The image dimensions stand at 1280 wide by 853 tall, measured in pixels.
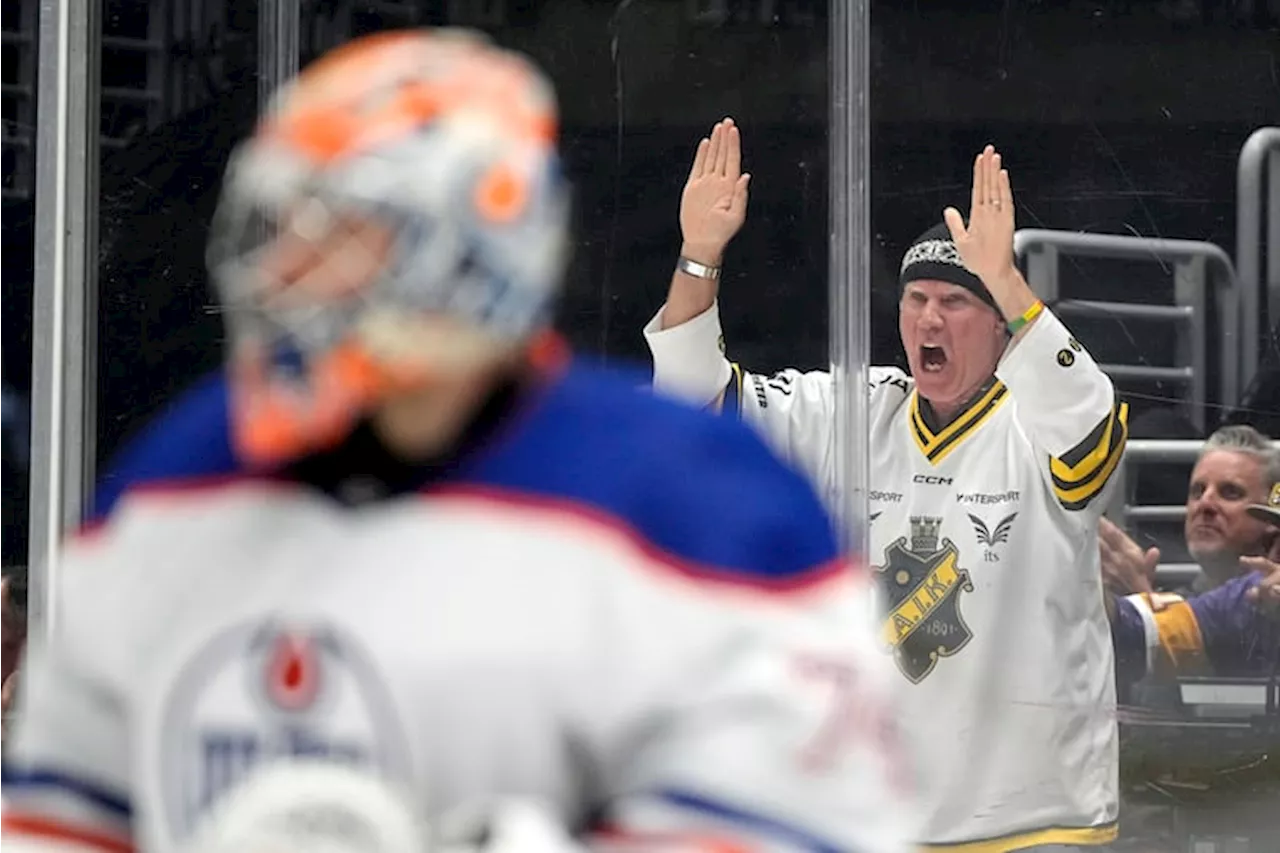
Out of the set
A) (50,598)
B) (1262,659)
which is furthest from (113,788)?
(1262,659)

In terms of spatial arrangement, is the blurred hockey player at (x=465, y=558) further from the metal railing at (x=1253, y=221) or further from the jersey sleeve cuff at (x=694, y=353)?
the metal railing at (x=1253, y=221)

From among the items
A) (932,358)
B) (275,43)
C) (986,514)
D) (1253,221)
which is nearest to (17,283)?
(275,43)

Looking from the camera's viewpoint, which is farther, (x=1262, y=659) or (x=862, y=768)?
(x=1262, y=659)

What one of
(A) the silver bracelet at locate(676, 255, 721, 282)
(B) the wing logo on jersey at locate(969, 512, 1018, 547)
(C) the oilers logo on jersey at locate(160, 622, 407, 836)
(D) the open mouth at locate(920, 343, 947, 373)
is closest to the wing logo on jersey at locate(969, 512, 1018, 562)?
(B) the wing logo on jersey at locate(969, 512, 1018, 547)

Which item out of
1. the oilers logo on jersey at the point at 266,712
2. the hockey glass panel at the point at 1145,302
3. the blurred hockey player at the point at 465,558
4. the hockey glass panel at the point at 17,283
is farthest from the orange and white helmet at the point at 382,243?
the hockey glass panel at the point at 17,283

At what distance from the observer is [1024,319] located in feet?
14.1

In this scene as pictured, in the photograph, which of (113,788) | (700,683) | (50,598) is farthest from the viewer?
(50,598)

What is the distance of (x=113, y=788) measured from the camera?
1504 mm

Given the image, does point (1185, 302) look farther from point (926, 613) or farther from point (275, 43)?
point (275, 43)

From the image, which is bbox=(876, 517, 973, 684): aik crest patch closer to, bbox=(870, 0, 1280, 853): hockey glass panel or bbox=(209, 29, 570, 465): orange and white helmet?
bbox=(870, 0, 1280, 853): hockey glass panel

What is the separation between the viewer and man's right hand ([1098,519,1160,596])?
4.32 meters

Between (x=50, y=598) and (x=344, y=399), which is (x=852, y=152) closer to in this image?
(x=50, y=598)

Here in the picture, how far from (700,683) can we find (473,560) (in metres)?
0.14

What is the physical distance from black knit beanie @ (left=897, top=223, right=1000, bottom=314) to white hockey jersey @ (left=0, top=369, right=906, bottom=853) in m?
2.94
